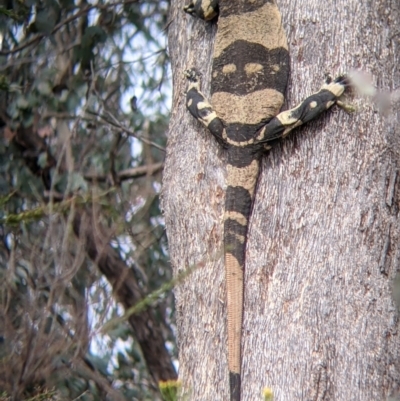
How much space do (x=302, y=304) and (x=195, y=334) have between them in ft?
1.50

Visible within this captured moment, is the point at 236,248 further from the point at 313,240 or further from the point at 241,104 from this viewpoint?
the point at 241,104

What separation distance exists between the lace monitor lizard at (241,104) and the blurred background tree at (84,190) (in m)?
1.60

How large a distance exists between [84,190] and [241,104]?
226 centimetres

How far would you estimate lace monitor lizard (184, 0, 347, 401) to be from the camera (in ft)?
8.88

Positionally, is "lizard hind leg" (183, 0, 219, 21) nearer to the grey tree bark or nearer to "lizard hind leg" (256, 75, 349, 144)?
the grey tree bark

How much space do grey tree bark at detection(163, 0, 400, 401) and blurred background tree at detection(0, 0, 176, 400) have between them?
156cm

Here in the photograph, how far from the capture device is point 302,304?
2.63 m

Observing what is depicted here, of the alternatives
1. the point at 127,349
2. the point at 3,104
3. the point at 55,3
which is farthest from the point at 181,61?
the point at 127,349

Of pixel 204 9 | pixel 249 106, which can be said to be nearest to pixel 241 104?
pixel 249 106

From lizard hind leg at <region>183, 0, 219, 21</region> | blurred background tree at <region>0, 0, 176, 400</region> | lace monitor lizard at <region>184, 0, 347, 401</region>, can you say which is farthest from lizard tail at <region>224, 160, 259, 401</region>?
blurred background tree at <region>0, 0, 176, 400</region>

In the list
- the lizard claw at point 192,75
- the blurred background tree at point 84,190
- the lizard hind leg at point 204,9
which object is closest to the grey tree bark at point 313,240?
the lizard claw at point 192,75

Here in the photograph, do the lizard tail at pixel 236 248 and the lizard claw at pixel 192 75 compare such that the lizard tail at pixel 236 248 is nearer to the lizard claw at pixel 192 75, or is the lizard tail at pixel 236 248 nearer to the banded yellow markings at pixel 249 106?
A: the banded yellow markings at pixel 249 106

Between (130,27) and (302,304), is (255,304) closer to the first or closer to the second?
(302,304)

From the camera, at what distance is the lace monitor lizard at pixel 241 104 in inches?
107
